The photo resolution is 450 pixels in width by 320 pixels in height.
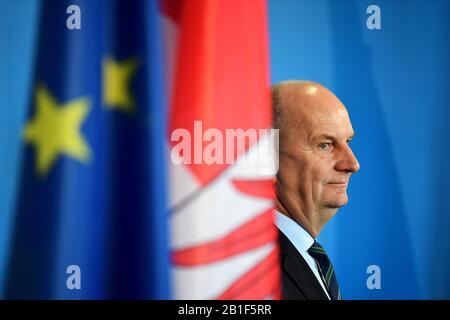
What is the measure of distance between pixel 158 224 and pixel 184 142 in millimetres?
159

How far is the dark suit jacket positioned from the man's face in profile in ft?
0.45

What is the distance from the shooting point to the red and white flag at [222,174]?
36.5 inches

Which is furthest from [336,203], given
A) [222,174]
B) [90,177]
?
[90,177]

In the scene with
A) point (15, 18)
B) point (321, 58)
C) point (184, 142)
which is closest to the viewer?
point (184, 142)

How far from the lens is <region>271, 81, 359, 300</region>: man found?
48.1 inches

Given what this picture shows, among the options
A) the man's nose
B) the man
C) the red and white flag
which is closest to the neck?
the man

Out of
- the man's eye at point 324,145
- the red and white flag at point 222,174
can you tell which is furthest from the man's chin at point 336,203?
the red and white flag at point 222,174

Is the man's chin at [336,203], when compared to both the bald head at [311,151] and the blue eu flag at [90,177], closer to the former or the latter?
the bald head at [311,151]

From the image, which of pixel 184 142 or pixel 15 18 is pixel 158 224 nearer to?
pixel 184 142

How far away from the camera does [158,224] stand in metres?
1.00

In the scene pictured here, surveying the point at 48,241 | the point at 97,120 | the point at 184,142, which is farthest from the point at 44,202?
the point at 184,142

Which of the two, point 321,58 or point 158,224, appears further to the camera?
point 321,58

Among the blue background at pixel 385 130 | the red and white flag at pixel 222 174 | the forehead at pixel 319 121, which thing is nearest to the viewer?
the red and white flag at pixel 222 174

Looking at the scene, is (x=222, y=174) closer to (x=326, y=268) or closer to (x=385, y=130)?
(x=326, y=268)
